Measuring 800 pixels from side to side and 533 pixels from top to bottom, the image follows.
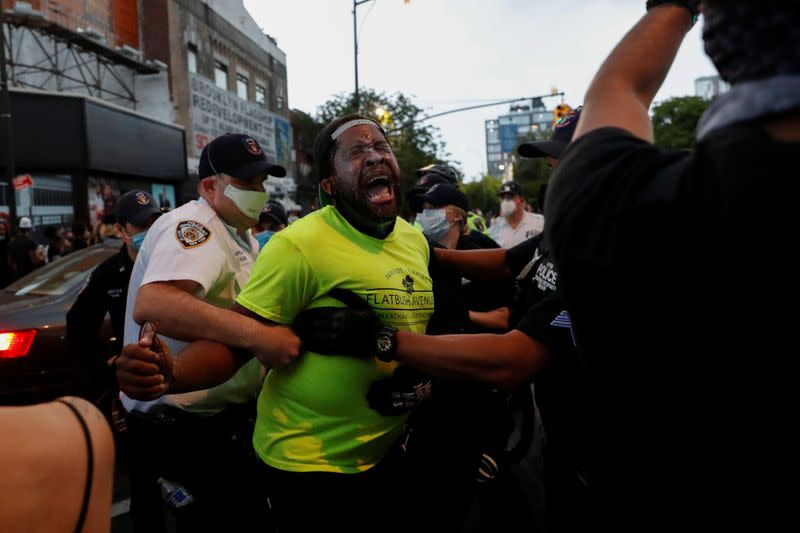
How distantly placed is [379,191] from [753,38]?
155cm

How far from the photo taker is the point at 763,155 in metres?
0.75

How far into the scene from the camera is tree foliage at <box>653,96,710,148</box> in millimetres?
58062

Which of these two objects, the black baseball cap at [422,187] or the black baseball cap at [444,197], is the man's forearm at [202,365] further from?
the black baseball cap at [444,197]

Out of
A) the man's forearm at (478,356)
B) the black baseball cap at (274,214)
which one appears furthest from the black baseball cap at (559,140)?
the black baseball cap at (274,214)

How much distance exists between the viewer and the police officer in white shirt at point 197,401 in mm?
2414

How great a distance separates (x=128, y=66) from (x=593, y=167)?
72.5 ft

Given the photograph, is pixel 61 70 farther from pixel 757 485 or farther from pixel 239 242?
pixel 757 485

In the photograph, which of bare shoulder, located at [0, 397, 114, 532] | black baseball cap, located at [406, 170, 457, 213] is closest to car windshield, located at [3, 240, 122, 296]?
black baseball cap, located at [406, 170, 457, 213]

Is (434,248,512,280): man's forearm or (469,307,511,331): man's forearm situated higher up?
(434,248,512,280): man's forearm

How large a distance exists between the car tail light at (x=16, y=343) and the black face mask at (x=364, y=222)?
3780 mm

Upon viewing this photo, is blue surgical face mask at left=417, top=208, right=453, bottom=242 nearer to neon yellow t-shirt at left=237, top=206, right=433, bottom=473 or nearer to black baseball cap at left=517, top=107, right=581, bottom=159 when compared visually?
black baseball cap at left=517, top=107, right=581, bottom=159

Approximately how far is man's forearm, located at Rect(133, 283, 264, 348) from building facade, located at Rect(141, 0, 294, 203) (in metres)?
20.8

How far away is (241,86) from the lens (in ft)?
89.4

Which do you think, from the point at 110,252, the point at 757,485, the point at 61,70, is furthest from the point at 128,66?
the point at 757,485
